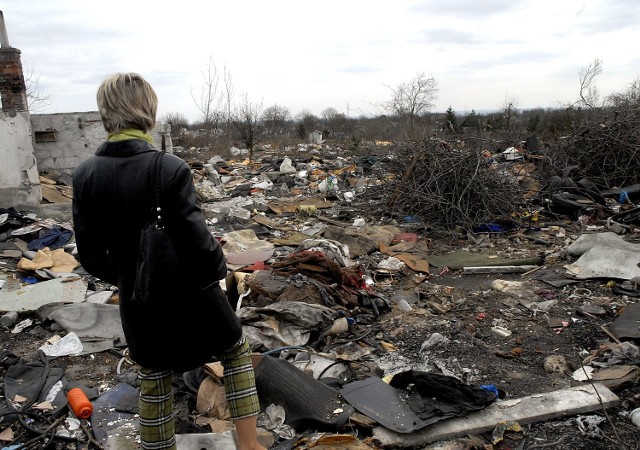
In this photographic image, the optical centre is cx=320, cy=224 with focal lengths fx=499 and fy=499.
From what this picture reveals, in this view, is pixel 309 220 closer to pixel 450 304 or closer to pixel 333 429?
pixel 450 304

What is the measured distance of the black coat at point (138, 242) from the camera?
70.9 inches

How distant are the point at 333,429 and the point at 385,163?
7.48 m

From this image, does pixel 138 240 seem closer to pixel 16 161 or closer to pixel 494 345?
pixel 494 345

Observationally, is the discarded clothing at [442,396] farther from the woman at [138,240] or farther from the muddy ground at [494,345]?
the woman at [138,240]

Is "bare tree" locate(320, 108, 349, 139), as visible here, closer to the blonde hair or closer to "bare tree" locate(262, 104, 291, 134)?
"bare tree" locate(262, 104, 291, 134)

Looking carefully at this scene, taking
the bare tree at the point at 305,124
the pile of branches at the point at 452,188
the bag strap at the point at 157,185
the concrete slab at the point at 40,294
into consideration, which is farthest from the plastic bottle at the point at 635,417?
the bare tree at the point at 305,124

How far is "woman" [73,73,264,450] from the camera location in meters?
1.80

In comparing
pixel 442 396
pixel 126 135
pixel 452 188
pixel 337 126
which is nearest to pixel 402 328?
pixel 442 396

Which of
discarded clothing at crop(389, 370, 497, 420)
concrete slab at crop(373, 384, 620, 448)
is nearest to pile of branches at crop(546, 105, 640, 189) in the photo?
concrete slab at crop(373, 384, 620, 448)

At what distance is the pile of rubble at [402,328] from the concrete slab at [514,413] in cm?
1

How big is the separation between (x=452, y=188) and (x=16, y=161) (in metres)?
7.31

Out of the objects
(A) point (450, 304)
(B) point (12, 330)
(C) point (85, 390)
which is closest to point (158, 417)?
(C) point (85, 390)

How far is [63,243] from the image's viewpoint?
7113mm

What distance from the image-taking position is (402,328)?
434 cm
